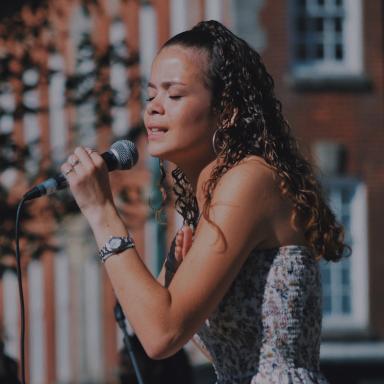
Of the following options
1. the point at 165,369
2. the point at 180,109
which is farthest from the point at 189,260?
the point at 165,369

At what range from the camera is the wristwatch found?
325 cm

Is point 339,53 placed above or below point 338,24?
below

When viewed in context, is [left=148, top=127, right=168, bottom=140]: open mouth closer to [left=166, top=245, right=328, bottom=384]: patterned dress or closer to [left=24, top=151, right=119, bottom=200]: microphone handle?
[left=24, top=151, right=119, bottom=200]: microphone handle

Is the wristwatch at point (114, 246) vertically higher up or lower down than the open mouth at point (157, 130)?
lower down

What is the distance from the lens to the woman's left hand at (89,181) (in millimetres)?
3277

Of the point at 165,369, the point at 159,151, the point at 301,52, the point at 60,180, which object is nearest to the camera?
the point at 159,151

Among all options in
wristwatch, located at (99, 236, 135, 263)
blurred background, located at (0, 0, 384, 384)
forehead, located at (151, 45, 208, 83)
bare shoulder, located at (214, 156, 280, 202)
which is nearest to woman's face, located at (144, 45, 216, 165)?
forehead, located at (151, 45, 208, 83)

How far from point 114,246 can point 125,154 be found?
0.35 metres

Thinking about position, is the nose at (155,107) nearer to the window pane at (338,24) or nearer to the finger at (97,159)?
the finger at (97,159)

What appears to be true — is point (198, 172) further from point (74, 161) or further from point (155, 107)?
point (74, 161)

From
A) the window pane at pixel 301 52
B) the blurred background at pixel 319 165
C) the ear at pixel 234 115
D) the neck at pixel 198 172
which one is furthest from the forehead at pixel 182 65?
the window pane at pixel 301 52

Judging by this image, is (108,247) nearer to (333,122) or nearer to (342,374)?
(342,374)

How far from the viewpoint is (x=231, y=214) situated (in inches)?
129

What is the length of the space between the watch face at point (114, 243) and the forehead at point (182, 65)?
420 millimetres
